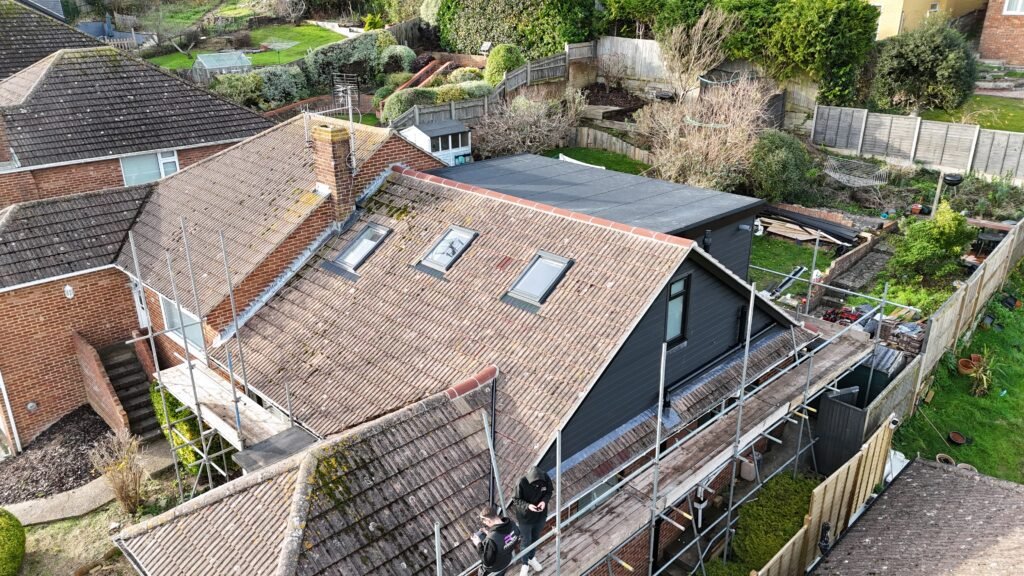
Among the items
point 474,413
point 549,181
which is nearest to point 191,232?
point 549,181

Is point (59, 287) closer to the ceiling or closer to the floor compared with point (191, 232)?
closer to the floor

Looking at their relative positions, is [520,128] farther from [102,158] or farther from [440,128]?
[102,158]

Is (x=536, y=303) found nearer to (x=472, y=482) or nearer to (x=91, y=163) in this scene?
(x=472, y=482)

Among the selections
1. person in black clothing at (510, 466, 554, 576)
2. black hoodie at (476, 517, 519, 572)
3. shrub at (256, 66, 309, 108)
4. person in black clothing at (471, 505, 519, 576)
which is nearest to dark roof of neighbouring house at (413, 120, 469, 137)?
shrub at (256, 66, 309, 108)

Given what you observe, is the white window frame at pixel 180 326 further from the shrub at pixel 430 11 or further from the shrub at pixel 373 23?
the shrub at pixel 373 23

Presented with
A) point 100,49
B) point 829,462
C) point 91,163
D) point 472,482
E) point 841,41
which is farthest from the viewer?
point 841,41

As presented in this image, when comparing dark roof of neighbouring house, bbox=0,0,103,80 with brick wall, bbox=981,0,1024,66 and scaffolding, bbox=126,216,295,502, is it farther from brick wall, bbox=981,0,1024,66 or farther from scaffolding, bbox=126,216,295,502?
brick wall, bbox=981,0,1024,66

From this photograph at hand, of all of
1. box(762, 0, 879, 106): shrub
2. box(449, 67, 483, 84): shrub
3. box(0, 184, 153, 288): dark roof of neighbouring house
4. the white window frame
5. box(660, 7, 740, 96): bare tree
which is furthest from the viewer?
box(449, 67, 483, 84): shrub
